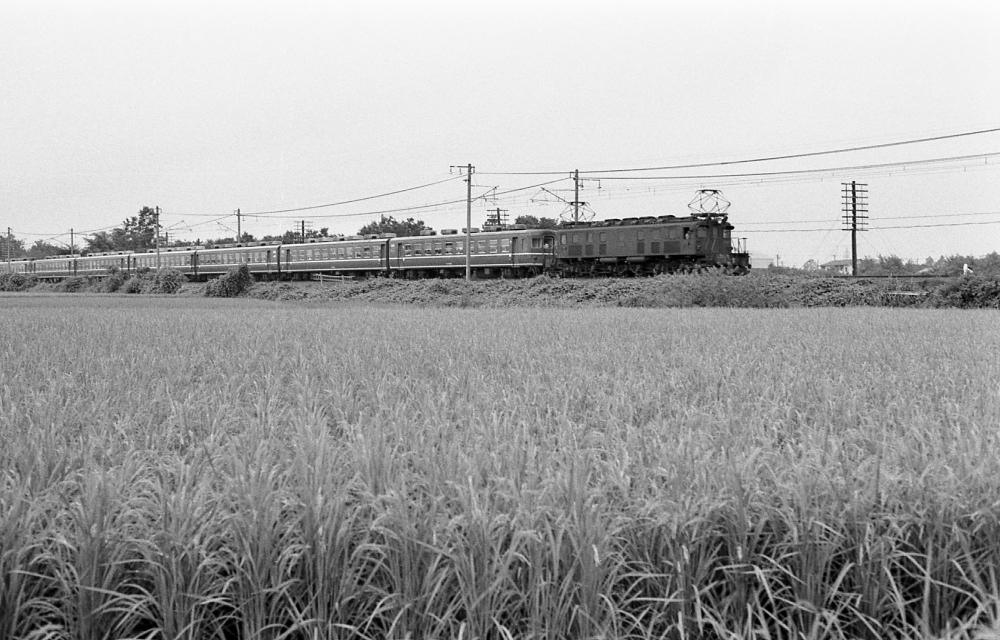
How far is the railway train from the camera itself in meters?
37.2

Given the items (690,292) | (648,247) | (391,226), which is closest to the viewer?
(690,292)

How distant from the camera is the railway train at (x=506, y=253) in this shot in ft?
122

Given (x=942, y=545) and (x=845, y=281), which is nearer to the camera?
(x=942, y=545)

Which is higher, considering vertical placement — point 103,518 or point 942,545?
point 103,518

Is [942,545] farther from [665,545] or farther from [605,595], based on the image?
[605,595]

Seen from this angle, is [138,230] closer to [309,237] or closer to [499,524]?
[309,237]

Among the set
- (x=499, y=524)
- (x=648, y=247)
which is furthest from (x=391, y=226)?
(x=499, y=524)

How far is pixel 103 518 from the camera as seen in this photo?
114 inches

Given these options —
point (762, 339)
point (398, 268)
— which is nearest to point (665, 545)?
point (762, 339)

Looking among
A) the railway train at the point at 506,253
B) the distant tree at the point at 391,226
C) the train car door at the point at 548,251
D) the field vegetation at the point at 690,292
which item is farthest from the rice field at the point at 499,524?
the distant tree at the point at 391,226

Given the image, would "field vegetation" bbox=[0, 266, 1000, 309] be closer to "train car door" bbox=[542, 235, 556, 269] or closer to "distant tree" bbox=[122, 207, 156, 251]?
"train car door" bbox=[542, 235, 556, 269]

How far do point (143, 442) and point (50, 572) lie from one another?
1662 millimetres

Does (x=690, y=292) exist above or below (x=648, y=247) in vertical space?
below

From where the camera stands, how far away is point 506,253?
43.8 m
